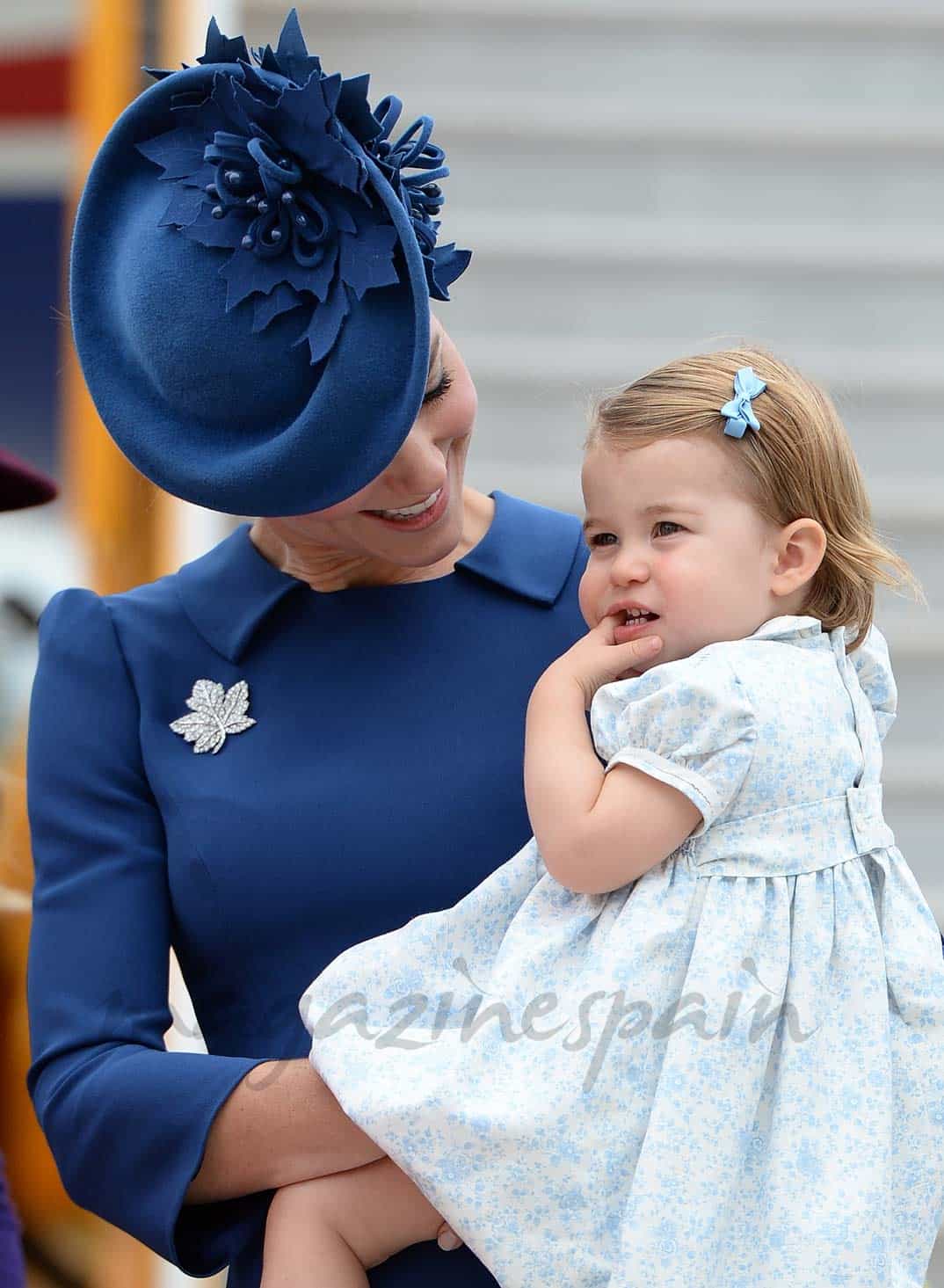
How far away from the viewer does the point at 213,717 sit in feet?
5.02

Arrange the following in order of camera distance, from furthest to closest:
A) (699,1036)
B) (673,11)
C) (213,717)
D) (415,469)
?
(673,11) < (213,717) < (415,469) < (699,1036)

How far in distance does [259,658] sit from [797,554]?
501 mm

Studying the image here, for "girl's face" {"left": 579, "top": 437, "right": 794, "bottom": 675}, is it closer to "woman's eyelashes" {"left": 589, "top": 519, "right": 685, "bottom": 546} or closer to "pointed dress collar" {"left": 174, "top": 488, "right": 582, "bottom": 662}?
"woman's eyelashes" {"left": 589, "top": 519, "right": 685, "bottom": 546}

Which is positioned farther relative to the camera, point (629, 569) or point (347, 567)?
point (347, 567)

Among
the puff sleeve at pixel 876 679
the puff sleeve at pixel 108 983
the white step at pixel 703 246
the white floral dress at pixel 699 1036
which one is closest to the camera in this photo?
the white floral dress at pixel 699 1036

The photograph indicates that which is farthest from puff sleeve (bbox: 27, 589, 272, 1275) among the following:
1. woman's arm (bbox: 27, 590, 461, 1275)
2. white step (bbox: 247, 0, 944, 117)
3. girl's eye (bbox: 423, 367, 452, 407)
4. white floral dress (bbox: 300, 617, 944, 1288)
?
white step (bbox: 247, 0, 944, 117)

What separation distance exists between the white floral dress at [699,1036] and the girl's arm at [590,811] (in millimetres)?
20

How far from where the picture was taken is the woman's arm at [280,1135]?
1.36 meters

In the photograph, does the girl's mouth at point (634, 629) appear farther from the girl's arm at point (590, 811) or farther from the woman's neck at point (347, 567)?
the woman's neck at point (347, 567)

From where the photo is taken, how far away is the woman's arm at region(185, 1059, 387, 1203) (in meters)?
1.36

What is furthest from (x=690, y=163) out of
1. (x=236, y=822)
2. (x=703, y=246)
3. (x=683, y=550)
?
(x=236, y=822)

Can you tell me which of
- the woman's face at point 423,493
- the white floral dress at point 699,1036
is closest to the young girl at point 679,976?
the white floral dress at point 699,1036

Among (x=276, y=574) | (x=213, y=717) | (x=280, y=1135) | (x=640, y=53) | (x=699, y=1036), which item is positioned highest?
(x=640, y=53)

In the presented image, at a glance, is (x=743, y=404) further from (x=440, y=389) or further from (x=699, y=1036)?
(x=699, y=1036)
